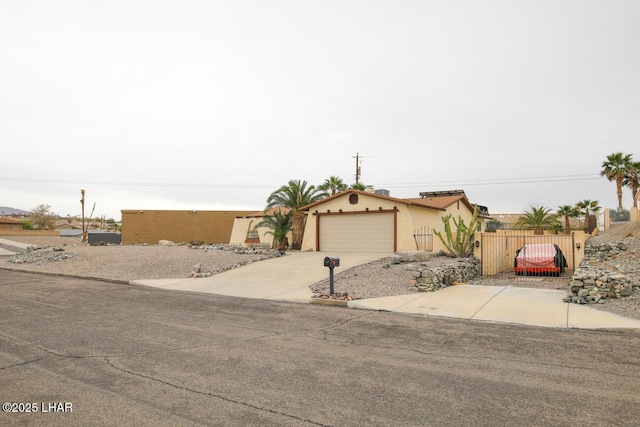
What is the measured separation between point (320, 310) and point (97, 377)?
20.1 feet

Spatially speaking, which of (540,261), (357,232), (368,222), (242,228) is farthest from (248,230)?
(540,261)

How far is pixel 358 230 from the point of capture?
25.2 m

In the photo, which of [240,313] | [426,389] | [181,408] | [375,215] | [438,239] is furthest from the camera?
[375,215]

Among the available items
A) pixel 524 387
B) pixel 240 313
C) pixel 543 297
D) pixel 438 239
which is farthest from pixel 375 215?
pixel 524 387

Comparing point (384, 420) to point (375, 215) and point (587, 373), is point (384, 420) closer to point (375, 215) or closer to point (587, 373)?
point (587, 373)

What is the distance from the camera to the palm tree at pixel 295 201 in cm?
2872

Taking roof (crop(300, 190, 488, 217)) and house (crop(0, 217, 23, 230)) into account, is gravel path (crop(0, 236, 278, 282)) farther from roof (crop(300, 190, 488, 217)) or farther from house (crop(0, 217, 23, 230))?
house (crop(0, 217, 23, 230))

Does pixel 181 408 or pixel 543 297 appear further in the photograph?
pixel 543 297

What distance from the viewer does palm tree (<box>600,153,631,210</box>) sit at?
42.7 metres

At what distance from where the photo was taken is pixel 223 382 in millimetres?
5035

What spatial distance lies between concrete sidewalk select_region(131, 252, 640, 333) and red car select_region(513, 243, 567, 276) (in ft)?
14.9

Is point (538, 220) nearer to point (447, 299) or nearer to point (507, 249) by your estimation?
point (507, 249)

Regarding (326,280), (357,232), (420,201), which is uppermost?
(420,201)

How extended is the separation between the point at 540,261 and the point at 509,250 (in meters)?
3.28
